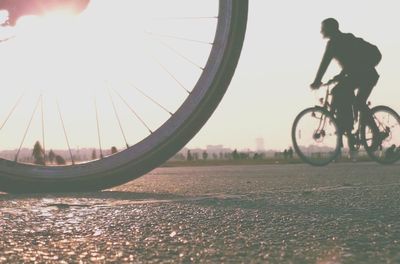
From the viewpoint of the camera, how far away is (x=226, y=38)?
3539 mm

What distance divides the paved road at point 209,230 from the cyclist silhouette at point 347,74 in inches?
151

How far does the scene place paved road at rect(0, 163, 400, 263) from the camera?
148cm

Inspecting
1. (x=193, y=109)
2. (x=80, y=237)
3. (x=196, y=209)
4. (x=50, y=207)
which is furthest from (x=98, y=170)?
(x=80, y=237)

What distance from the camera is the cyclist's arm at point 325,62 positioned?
649 cm

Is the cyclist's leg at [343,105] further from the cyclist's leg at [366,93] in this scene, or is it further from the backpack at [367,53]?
the backpack at [367,53]

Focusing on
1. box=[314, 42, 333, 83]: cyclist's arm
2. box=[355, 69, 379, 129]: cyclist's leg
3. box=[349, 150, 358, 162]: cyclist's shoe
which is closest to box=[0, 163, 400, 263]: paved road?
box=[314, 42, 333, 83]: cyclist's arm

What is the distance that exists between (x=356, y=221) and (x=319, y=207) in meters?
0.42

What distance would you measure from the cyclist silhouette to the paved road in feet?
12.6

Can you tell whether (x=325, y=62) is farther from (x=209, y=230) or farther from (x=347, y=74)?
(x=209, y=230)

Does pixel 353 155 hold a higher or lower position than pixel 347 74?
lower

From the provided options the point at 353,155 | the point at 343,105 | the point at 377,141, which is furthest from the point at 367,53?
the point at 353,155

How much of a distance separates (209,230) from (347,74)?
5131 millimetres

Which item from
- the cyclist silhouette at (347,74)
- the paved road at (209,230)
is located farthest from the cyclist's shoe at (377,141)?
the paved road at (209,230)

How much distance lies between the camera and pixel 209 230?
1.86 meters
